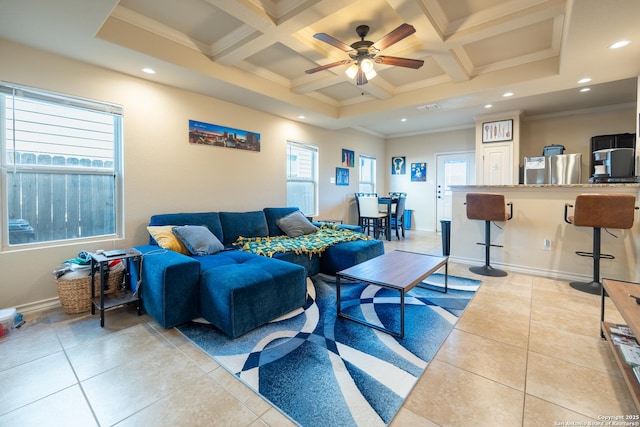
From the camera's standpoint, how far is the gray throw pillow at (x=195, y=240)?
296 centimetres

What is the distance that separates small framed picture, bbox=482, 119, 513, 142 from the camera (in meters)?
5.35

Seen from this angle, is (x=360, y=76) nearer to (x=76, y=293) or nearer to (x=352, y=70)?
(x=352, y=70)

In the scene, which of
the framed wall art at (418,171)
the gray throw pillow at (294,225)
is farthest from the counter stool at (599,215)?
the framed wall art at (418,171)

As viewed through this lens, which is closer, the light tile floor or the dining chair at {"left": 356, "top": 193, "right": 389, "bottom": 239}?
the light tile floor

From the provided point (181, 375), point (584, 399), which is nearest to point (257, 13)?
point (181, 375)

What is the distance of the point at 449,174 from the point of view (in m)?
7.08

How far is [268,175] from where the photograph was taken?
471 centimetres

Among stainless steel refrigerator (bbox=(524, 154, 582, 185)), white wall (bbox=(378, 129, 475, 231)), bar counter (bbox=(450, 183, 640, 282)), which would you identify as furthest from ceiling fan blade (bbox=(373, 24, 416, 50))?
white wall (bbox=(378, 129, 475, 231))

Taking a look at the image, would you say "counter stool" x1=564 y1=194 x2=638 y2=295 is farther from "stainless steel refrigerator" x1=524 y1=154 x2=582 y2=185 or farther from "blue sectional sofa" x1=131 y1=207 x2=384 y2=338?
"blue sectional sofa" x1=131 y1=207 x2=384 y2=338

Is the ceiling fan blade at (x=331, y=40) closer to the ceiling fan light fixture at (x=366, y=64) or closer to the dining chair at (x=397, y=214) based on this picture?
the ceiling fan light fixture at (x=366, y=64)

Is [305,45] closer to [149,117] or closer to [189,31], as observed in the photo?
[189,31]

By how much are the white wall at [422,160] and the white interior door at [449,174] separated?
0.10m

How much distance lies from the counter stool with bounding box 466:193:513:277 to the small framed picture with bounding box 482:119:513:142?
2.31 metres

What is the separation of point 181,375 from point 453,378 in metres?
1.62
